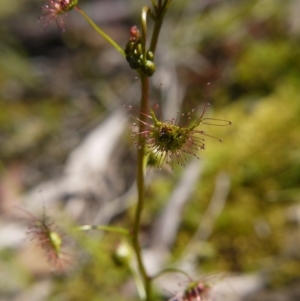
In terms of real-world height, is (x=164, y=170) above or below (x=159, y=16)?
above

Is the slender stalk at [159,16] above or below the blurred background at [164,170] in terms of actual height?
below

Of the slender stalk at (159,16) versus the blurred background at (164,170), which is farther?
the blurred background at (164,170)

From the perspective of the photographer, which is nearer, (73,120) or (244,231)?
(244,231)

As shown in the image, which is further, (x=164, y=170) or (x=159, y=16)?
(x=164, y=170)

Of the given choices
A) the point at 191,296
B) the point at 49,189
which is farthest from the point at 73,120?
the point at 191,296

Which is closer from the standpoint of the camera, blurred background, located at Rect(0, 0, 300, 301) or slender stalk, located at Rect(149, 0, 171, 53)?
slender stalk, located at Rect(149, 0, 171, 53)

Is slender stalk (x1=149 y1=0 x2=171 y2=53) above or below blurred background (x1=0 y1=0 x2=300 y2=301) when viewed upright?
below

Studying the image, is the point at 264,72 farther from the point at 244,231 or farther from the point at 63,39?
the point at 63,39

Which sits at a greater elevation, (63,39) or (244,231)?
(63,39)
